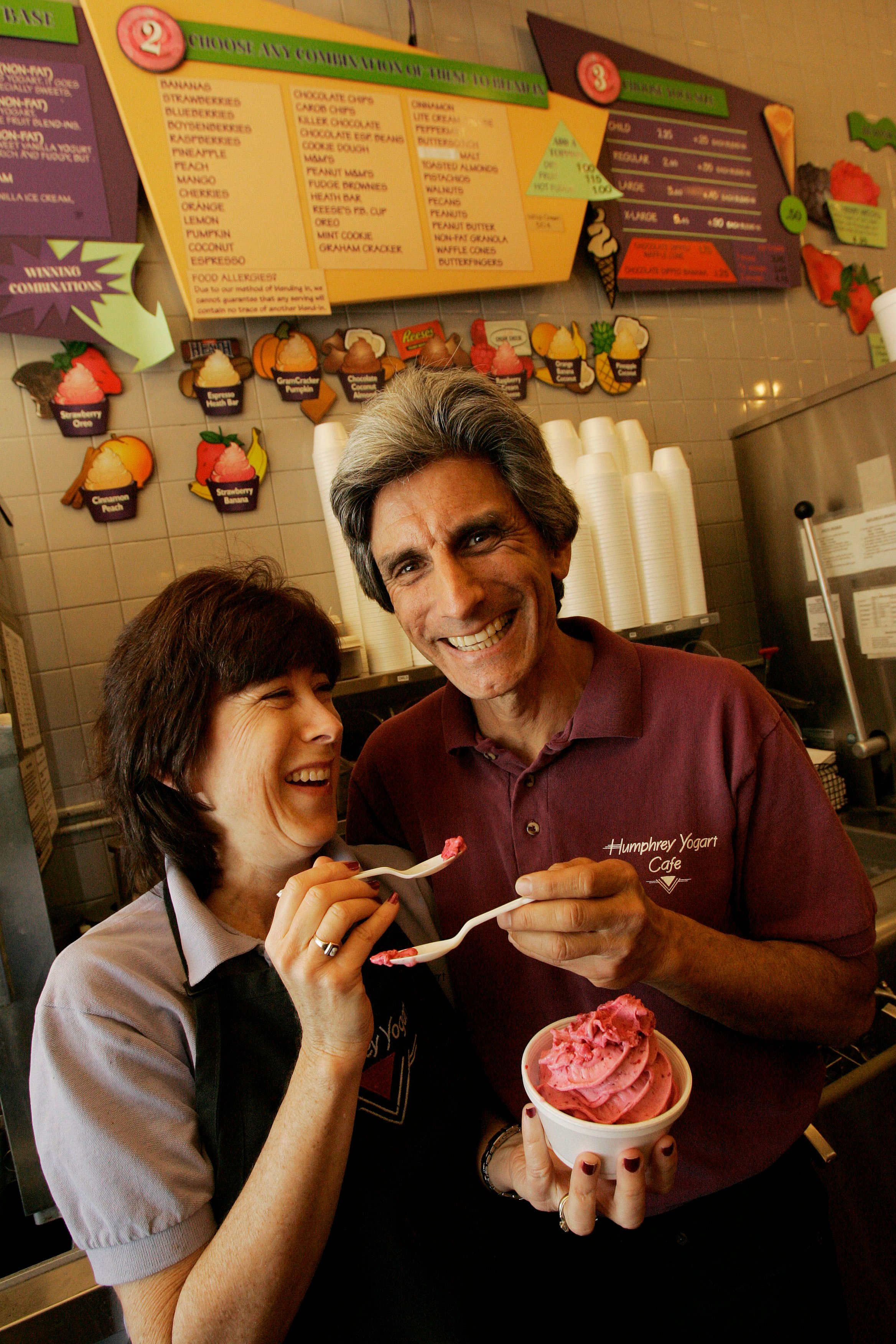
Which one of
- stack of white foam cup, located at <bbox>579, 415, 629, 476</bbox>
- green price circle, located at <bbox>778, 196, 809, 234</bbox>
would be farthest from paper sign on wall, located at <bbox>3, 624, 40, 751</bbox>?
green price circle, located at <bbox>778, 196, 809, 234</bbox>

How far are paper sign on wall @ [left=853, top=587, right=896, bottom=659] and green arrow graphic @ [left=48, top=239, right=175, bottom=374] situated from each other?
97.1 inches

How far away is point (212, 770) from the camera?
3.73 ft

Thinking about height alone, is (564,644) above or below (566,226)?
below

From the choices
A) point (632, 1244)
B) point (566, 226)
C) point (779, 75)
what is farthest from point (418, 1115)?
point (779, 75)

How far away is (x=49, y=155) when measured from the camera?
2178 millimetres

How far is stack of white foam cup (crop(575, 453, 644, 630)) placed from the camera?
2.45 meters

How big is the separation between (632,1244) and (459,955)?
54 centimetres

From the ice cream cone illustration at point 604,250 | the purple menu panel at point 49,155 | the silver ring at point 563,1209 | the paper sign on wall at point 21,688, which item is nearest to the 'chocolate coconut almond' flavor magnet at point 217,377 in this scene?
the purple menu panel at point 49,155

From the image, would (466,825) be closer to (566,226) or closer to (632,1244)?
(632,1244)

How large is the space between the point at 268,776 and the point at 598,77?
330cm

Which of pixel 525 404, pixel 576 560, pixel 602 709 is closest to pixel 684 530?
pixel 576 560

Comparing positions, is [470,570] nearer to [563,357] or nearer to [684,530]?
[684,530]

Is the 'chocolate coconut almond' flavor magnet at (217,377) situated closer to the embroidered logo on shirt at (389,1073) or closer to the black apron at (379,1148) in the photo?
the black apron at (379,1148)

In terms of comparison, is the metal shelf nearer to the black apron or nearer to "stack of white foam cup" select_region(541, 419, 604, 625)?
"stack of white foam cup" select_region(541, 419, 604, 625)
